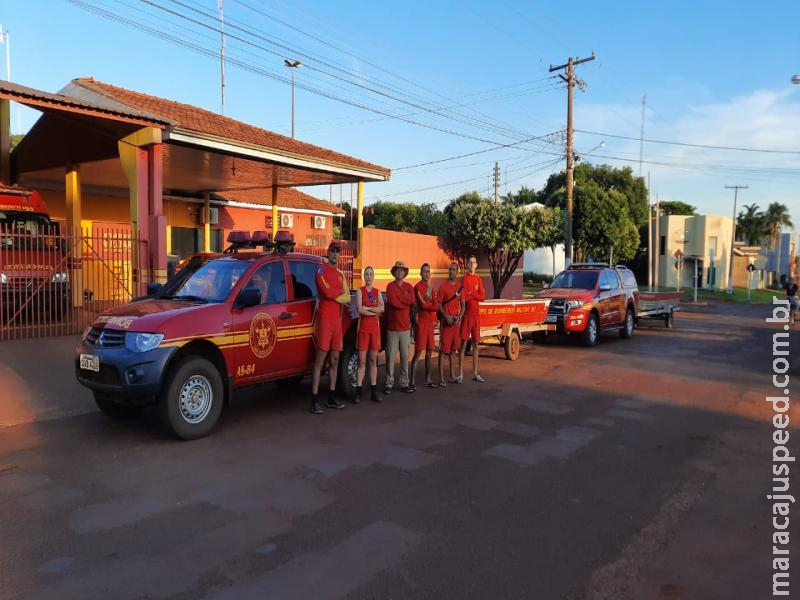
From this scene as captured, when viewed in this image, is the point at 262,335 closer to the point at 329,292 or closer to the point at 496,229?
the point at 329,292

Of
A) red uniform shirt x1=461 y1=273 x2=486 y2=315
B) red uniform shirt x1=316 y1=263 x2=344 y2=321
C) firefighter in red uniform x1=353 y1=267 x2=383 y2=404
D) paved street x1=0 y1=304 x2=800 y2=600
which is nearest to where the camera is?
paved street x1=0 y1=304 x2=800 y2=600

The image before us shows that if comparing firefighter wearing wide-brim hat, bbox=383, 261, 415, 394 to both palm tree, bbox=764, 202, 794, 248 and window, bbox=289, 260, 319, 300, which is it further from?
palm tree, bbox=764, 202, 794, 248

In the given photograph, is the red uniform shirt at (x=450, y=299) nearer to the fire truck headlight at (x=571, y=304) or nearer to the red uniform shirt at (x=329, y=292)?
the red uniform shirt at (x=329, y=292)

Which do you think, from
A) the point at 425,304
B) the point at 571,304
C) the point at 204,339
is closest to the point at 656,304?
the point at 571,304

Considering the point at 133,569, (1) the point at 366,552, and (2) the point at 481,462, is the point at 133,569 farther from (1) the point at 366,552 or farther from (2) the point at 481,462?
(2) the point at 481,462

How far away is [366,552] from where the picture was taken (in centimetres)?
408

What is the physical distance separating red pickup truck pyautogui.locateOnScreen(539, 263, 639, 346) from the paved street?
5858mm

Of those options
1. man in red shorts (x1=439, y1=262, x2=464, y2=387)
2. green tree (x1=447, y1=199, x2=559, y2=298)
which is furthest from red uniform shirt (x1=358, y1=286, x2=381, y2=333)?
green tree (x1=447, y1=199, x2=559, y2=298)

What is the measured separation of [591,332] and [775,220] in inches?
3454

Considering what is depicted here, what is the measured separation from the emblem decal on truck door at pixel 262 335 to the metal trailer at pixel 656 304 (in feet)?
44.2

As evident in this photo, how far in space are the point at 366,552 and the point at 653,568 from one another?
1836mm

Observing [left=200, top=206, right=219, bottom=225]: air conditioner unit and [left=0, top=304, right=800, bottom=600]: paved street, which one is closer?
[left=0, top=304, right=800, bottom=600]: paved street

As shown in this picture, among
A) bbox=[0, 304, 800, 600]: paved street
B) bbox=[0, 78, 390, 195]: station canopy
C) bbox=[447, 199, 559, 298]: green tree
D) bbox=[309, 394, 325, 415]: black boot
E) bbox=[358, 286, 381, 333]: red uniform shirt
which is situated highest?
bbox=[0, 78, 390, 195]: station canopy

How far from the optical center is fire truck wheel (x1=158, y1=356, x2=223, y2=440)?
20.8 feet
